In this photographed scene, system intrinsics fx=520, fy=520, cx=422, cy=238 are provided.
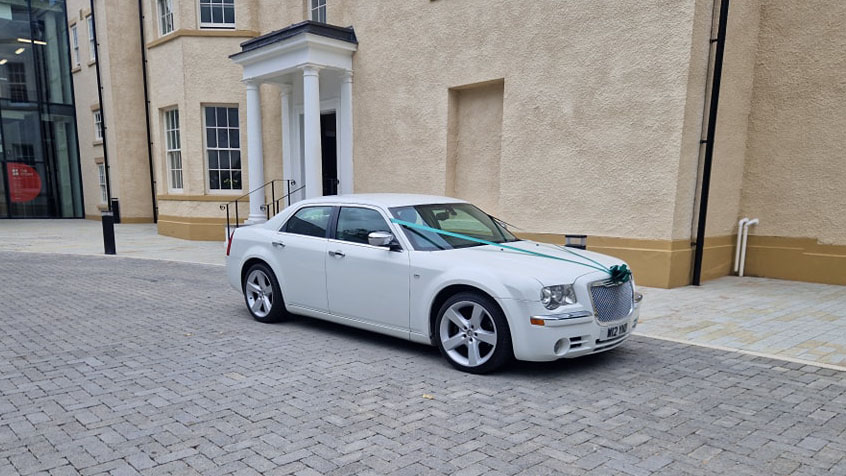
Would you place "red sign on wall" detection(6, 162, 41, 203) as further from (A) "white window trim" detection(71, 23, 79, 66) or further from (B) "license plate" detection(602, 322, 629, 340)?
(B) "license plate" detection(602, 322, 629, 340)

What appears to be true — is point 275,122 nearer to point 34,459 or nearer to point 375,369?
point 375,369

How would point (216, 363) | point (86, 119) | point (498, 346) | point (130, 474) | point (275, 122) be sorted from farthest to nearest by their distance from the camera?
point (86, 119) < point (275, 122) < point (216, 363) < point (498, 346) < point (130, 474)

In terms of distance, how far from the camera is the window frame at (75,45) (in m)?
22.4

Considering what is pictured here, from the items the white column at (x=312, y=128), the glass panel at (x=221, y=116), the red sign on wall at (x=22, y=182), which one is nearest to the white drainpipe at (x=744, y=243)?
the white column at (x=312, y=128)

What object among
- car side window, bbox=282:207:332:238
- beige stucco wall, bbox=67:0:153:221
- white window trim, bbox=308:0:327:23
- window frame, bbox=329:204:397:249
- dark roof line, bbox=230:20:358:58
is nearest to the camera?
window frame, bbox=329:204:397:249

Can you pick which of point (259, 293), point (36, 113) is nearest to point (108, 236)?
point (259, 293)

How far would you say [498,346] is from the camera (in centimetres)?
430

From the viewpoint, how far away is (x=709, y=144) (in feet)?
26.5

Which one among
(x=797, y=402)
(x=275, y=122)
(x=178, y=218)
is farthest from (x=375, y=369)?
(x=178, y=218)

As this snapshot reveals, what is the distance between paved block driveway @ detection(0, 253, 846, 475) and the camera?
9.91ft

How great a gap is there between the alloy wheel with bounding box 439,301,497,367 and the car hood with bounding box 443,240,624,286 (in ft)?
1.33

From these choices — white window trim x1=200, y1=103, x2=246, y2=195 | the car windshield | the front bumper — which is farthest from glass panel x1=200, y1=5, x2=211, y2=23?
the front bumper

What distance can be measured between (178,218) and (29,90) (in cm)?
1371

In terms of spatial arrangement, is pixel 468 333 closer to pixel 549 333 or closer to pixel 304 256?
pixel 549 333
